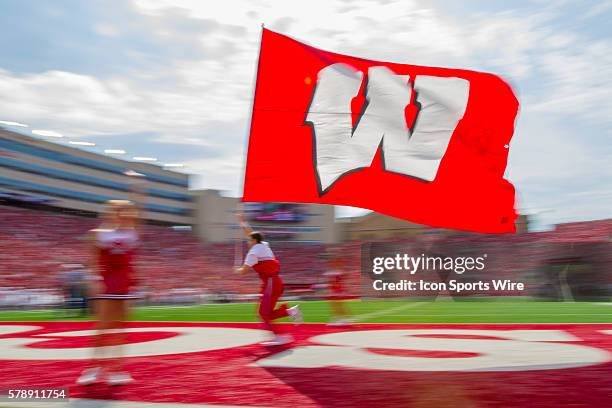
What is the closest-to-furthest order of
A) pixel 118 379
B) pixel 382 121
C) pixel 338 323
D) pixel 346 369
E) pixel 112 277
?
pixel 118 379 → pixel 112 277 → pixel 346 369 → pixel 382 121 → pixel 338 323

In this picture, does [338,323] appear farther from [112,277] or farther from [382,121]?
[112,277]

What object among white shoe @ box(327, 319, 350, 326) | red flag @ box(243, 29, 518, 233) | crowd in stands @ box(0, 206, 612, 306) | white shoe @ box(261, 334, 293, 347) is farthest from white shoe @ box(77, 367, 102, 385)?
crowd in stands @ box(0, 206, 612, 306)

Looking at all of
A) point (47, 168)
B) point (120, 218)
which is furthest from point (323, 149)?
point (47, 168)

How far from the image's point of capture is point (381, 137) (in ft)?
25.5

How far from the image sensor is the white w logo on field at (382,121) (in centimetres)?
754

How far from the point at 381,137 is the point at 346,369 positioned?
10.2 ft

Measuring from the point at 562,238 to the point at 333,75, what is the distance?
47.6 m

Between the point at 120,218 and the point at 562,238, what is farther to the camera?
the point at 562,238

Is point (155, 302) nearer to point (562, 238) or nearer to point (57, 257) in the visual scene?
point (57, 257)

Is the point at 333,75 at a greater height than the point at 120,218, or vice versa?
the point at 333,75

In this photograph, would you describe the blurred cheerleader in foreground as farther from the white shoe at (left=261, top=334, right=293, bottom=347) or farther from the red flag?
the white shoe at (left=261, top=334, right=293, bottom=347)

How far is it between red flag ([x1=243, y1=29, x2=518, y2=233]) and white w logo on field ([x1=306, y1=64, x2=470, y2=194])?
0.01 meters

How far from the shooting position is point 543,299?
92.6 feet

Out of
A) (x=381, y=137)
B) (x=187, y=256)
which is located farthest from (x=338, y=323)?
(x=187, y=256)
